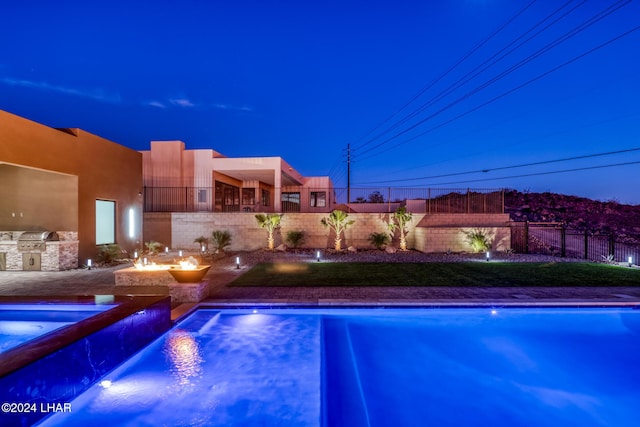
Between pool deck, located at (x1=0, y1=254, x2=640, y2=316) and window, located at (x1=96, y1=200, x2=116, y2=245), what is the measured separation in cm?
341

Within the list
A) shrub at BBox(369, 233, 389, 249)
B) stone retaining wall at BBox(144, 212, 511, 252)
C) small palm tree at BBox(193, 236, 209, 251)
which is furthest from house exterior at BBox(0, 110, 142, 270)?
shrub at BBox(369, 233, 389, 249)

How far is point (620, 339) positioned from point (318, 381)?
554 cm

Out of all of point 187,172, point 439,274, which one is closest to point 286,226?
point 187,172

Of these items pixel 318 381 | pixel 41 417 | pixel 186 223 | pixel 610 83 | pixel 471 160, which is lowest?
pixel 318 381

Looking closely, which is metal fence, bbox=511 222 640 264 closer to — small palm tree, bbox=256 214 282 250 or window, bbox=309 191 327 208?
small palm tree, bbox=256 214 282 250

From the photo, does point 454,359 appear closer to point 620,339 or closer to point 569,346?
point 569,346

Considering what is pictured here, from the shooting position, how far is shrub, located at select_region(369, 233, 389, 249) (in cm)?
1606

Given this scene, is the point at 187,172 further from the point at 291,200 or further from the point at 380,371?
the point at 380,371

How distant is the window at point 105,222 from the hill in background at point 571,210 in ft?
117

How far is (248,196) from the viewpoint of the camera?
25234mm

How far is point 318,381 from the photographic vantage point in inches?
159

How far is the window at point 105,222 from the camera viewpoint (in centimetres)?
1194

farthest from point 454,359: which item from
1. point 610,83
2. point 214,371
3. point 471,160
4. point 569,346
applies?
point 471,160

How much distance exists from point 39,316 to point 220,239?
9992 mm
